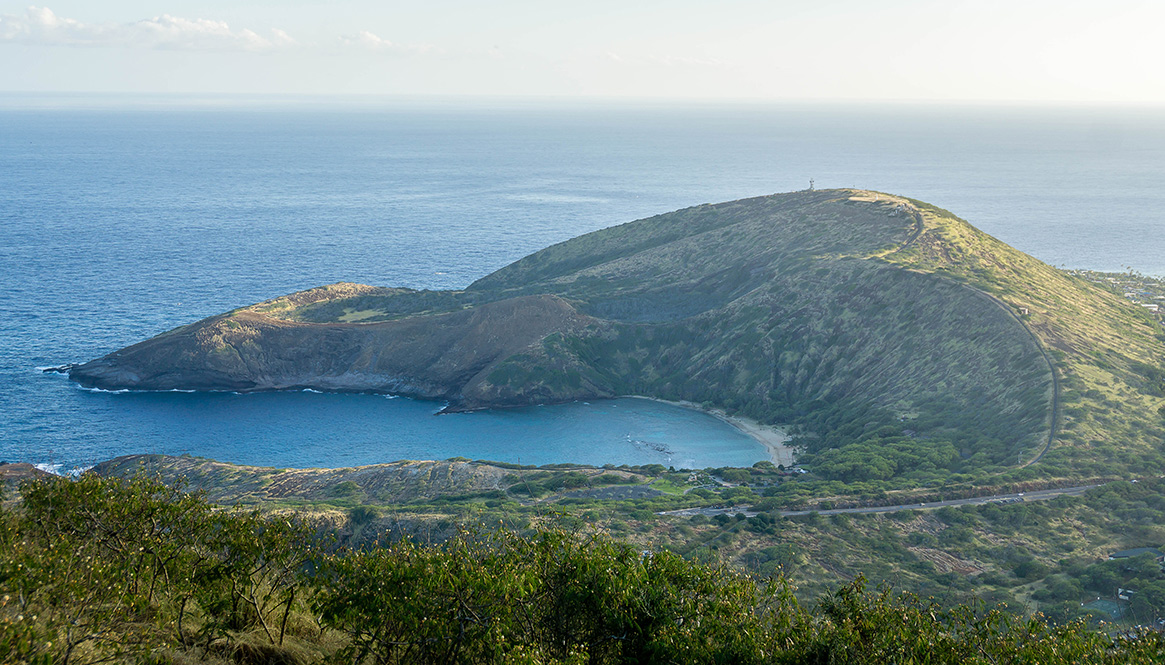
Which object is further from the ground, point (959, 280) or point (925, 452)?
point (959, 280)

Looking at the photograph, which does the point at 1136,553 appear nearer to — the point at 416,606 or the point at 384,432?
the point at 416,606

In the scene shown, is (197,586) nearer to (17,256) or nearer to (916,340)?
(916,340)

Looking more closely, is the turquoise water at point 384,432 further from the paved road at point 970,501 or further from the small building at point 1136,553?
the small building at point 1136,553

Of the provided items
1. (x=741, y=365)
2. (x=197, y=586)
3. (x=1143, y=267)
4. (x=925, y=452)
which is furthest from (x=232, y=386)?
(x=1143, y=267)

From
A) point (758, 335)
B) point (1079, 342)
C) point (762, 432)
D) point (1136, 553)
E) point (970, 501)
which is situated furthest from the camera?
point (758, 335)

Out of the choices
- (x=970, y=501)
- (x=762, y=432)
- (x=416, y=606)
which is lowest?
(x=762, y=432)

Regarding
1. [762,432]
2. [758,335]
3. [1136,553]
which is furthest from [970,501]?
[758,335]
